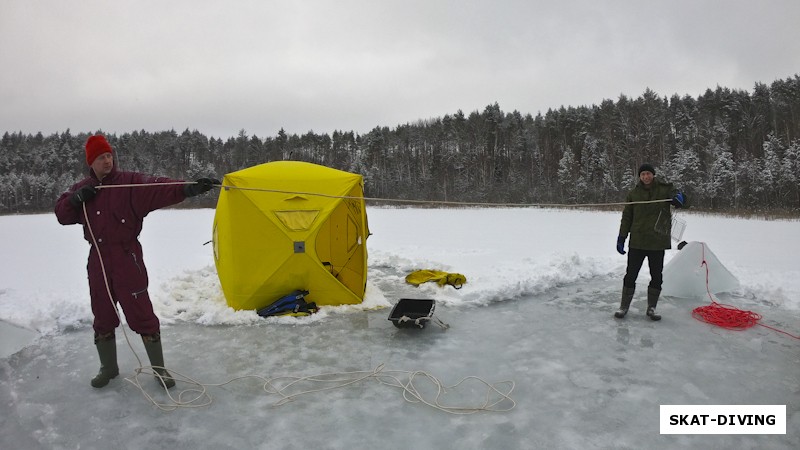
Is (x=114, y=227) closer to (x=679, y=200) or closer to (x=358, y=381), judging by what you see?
(x=358, y=381)

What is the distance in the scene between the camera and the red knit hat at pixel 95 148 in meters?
2.99

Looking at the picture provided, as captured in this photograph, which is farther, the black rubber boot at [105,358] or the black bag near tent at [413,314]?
the black bag near tent at [413,314]

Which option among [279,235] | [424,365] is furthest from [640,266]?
[279,235]

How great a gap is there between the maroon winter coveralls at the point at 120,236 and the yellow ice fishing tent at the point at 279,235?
Result: 67.1 inches

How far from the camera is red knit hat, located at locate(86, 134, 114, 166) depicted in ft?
9.82

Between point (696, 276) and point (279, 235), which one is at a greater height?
point (279, 235)

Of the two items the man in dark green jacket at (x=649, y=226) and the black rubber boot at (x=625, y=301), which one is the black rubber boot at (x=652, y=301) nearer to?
the man in dark green jacket at (x=649, y=226)

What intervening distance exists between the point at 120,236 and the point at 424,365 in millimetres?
2455

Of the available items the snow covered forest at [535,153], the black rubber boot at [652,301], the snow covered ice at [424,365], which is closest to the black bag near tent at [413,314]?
the snow covered ice at [424,365]

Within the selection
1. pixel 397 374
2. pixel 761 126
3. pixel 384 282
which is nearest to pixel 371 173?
pixel 761 126

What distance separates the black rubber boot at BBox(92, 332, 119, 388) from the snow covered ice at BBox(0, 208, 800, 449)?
3.5 inches

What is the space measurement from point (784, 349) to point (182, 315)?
587 cm

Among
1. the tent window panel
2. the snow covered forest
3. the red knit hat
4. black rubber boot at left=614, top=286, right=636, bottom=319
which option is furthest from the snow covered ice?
the snow covered forest

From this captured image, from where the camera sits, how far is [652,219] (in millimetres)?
4465
